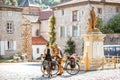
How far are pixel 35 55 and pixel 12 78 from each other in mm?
42097

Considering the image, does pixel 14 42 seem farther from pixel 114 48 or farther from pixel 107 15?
pixel 114 48

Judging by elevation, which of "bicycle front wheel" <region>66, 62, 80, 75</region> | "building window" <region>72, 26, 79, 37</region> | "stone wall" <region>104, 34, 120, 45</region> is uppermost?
"building window" <region>72, 26, 79, 37</region>

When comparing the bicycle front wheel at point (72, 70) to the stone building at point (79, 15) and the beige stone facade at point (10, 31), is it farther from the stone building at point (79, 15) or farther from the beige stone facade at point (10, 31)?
the beige stone facade at point (10, 31)

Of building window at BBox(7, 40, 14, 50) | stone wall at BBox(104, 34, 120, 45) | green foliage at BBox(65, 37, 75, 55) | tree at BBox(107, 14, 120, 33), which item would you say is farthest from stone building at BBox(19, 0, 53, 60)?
stone wall at BBox(104, 34, 120, 45)

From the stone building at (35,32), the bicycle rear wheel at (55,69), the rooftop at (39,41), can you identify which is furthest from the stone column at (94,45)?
the rooftop at (39,41)

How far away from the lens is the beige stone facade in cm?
4866

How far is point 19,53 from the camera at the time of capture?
4988 centimetres

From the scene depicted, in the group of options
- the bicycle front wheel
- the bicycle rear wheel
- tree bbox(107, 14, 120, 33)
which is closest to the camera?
the bicycle rear wheel

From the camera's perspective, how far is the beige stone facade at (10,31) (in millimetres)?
48656

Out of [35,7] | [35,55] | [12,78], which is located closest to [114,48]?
[12,78]

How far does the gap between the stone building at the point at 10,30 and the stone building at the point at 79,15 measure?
21.9 feet

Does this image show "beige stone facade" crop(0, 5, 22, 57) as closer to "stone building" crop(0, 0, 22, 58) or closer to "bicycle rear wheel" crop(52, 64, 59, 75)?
"stone building" crop(0, 0, 22, 58)

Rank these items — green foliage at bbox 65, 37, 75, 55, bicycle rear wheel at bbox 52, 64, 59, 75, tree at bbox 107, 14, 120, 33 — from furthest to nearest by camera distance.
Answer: green foliage at bbox 65, 37, 75, 55, tree at bbox 107, 14, 120, 33, bicycle rear wheel at bbox 52, 64, 59, 75

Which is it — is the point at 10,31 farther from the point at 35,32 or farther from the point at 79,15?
the point at 35,32
